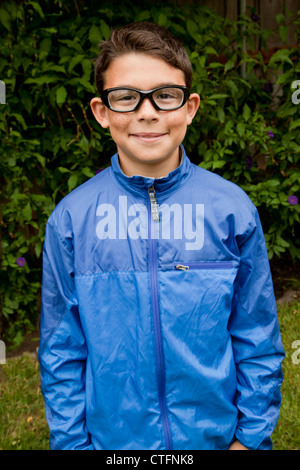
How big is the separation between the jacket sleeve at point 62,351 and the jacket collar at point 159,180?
0.27 meters

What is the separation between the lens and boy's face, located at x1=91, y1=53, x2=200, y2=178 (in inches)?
54.9

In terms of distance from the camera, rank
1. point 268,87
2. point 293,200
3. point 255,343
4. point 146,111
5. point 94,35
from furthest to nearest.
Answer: point 268,87
point 293,200
point 94,35
point 255,343
point 146,111

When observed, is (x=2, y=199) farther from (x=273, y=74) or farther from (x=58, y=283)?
(x=273, y=74)

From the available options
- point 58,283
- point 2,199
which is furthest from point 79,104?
point 58,283

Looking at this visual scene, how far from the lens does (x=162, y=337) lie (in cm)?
140

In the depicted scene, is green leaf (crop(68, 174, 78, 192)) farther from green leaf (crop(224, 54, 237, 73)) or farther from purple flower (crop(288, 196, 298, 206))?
purple flower (crop(288, 196, 298, 206))

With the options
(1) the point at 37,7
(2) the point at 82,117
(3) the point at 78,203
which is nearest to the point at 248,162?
(2) the point at 82,117

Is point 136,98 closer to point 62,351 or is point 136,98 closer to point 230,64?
point 62,351

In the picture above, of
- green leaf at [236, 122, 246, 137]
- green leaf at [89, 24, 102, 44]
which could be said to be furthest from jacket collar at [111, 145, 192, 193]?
green leaf at [236, 122, 246, 137]

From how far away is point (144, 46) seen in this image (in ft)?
4.69

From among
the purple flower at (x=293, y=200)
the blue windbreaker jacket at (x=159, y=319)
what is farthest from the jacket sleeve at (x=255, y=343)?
the purple flower at (x=293, y=200)

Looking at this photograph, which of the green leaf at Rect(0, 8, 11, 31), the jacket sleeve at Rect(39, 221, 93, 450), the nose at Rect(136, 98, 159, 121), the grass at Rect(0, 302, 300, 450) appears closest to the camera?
the nose at Rect(136, 98, 159, 121)

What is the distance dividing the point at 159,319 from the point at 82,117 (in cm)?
218

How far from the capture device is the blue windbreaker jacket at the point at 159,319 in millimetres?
1420
